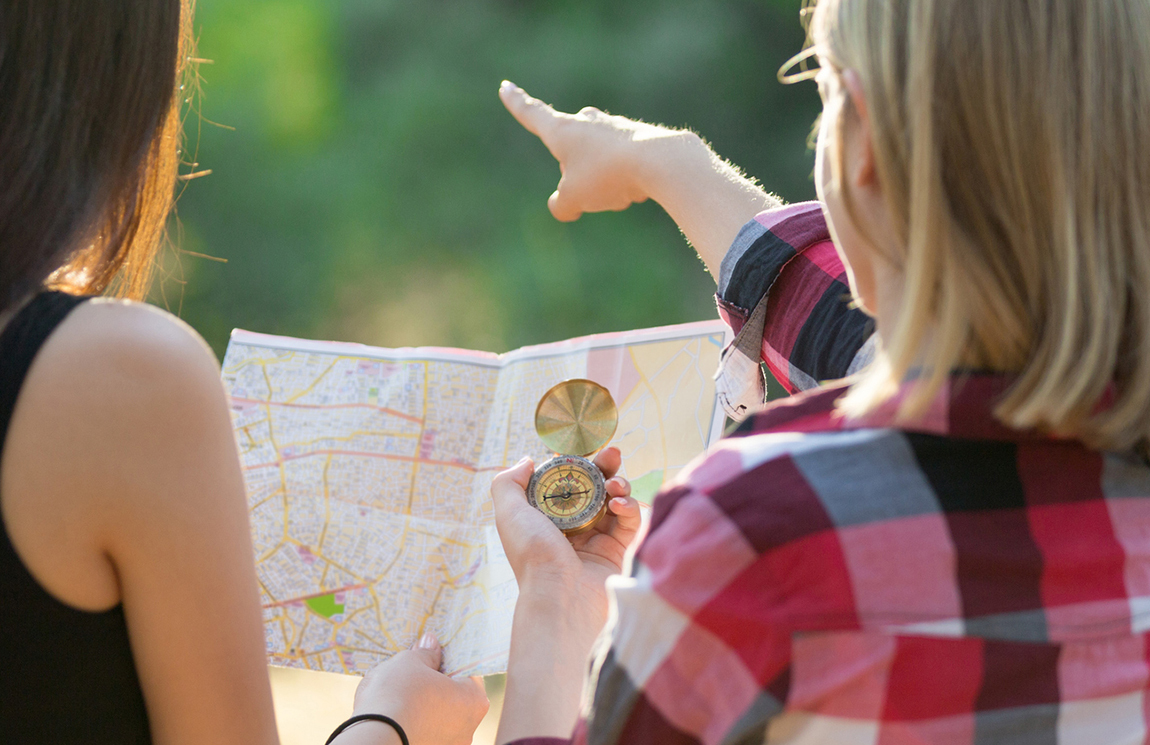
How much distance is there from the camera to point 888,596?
2.30ft

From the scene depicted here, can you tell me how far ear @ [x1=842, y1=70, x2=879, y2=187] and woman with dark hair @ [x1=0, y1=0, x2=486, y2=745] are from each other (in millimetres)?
593

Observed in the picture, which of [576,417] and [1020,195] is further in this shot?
[576,417]

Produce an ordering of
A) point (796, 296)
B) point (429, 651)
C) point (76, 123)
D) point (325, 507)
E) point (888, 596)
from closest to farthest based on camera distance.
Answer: point (888, 596)
point (76, 123)
point (796, 296)
point (429, 651)
point (325, 507)

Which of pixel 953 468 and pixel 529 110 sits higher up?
pixel 529 110

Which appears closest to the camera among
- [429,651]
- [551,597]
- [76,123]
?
[76,123]

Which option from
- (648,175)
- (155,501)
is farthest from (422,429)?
(155,501)

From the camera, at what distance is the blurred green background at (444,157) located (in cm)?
510

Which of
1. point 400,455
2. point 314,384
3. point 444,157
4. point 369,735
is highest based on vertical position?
point 444,157

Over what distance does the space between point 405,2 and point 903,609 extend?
5880mm

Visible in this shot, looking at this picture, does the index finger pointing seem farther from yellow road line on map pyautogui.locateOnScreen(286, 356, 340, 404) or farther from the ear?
the ear

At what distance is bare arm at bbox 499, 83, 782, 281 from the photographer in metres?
1.57

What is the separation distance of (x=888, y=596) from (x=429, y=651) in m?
0.89

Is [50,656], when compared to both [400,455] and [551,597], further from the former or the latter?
[400,455]

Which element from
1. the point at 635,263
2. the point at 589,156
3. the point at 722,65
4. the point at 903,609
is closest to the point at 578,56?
the point at 722,65
